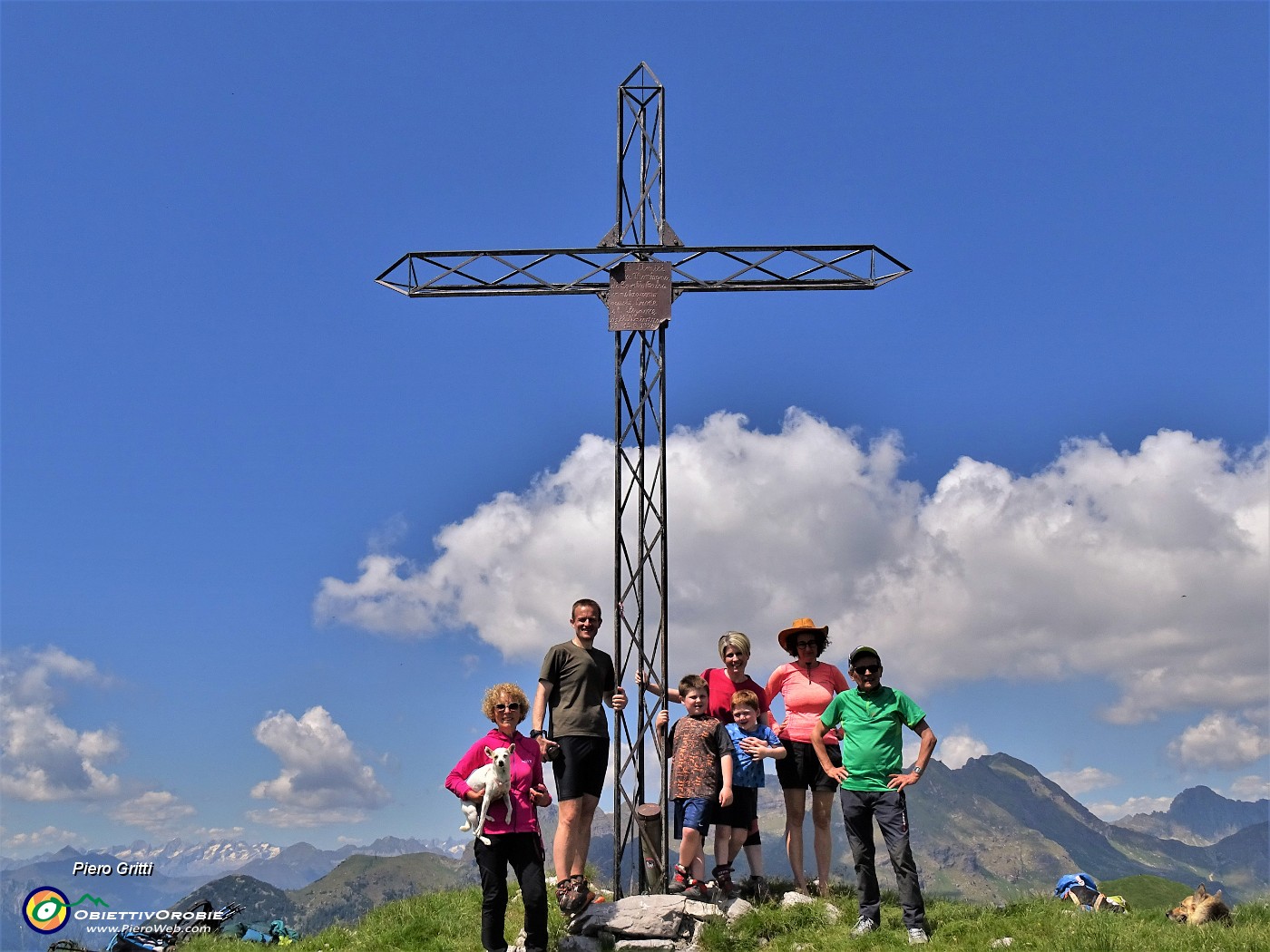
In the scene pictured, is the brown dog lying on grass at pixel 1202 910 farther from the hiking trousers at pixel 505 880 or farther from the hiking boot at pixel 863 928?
the hiking trousers at pixel 505 880

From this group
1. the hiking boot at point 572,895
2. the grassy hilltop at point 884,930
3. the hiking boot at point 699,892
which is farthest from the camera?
the hiking boot at point 699,892

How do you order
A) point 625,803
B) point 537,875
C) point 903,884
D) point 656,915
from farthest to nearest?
point 625,803, point 656,915, point 903,884, point 537,875

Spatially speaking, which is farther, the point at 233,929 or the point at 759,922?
the point at 233,929

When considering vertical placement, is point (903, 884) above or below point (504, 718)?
below

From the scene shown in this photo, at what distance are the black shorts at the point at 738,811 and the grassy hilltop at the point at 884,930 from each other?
791 mm

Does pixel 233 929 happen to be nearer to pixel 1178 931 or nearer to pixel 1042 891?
pixel 1042 891

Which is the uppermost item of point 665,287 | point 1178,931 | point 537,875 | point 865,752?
point 665,287

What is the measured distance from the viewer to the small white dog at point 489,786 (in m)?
9.05

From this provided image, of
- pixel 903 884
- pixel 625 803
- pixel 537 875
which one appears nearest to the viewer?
pixel 537 875

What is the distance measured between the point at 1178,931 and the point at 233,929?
9921 mm

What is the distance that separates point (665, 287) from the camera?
1288cm

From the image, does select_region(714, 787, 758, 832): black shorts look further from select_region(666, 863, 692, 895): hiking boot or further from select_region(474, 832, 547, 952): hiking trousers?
select_region(474, 832, 547, 952): hiking trousers

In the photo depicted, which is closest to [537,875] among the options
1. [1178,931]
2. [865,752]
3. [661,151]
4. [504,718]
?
[504,718]

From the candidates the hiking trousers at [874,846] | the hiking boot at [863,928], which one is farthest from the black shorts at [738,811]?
the hiking boot at [863,928]
